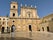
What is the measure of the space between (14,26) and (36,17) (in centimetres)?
931

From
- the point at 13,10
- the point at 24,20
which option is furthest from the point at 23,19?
the point at 13,10

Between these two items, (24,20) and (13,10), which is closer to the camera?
(24,20)

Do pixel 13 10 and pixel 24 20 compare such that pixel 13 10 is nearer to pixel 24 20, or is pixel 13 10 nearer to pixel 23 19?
pixel 23 19

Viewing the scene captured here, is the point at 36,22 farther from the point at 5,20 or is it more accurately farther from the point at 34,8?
the point at 5,20

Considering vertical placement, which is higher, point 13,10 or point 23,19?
point 13,10

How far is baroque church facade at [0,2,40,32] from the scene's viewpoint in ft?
106

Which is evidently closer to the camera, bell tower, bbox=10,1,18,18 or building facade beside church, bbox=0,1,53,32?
building facade beside church, bbox=0,1,53,32

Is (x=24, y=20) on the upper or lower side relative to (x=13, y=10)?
lower

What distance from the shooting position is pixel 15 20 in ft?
106

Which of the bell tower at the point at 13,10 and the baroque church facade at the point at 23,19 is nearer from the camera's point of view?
the baroque church facade at the point at 23,19

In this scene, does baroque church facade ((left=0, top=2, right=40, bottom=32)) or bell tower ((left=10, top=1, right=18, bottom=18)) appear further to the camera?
bell tower ((left=10, top=1, right=18, bottom=18))

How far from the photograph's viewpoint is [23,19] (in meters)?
33.0

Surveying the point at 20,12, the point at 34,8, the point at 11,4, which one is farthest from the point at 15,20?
the point at 34,8

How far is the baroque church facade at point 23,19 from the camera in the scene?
3222 cm
